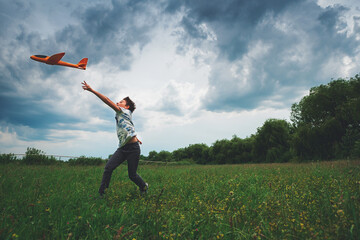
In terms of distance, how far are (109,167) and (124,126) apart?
1.03m

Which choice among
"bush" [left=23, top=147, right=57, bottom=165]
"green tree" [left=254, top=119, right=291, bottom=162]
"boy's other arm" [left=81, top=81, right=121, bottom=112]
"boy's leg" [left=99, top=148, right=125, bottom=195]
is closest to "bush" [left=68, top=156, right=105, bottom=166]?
"bush" [left=23, top=147, right=57, bottom=165]

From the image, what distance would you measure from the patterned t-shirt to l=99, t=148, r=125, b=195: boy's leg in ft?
0.82

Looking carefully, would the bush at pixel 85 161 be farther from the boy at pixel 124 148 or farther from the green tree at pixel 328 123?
the green tree at pixel 328 123

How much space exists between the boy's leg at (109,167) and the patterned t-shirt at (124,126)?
250 mm

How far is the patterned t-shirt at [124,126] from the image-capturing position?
438 cm

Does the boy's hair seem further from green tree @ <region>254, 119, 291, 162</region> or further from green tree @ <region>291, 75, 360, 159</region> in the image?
green tree @ <region>254, 119, 291, 162</region>

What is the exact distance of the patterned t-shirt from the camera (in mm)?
4385

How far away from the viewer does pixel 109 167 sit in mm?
4312

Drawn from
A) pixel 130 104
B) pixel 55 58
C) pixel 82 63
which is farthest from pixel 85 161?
pixel 130 104

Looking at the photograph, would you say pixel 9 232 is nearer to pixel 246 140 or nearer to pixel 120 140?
pixel 120 140

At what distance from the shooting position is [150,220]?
2.57 m

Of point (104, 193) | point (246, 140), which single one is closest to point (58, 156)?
point (104, 193)

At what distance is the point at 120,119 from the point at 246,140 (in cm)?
4789

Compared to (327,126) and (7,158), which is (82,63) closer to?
(7,158)
